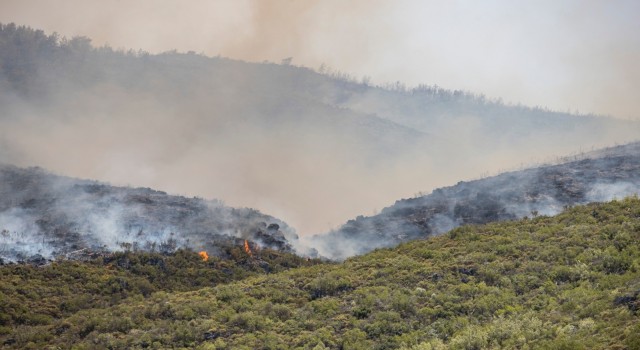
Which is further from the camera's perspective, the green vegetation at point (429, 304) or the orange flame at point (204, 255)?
the orange flame at point (204, 255)

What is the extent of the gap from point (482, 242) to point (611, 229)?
15.4m

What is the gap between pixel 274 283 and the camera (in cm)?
8794

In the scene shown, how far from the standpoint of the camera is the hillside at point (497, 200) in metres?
130

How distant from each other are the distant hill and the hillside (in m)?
15.7

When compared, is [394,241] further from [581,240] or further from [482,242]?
[581,240]

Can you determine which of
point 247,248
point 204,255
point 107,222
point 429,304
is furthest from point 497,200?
point 429,304

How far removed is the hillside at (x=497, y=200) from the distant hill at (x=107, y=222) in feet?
51.5

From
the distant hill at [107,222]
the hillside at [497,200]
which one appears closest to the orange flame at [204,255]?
the distant hill at [107,222]

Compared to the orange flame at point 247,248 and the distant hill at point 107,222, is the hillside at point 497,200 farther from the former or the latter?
the orange flame at point 247,248

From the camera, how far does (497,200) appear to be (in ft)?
471

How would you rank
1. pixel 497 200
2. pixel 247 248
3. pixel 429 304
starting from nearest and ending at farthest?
pixel 429 304 → pixel 247 248 → pixel 497 200

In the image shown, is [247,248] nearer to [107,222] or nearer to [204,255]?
[204,255]

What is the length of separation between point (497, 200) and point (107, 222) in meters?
73.1

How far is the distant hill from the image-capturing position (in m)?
130
